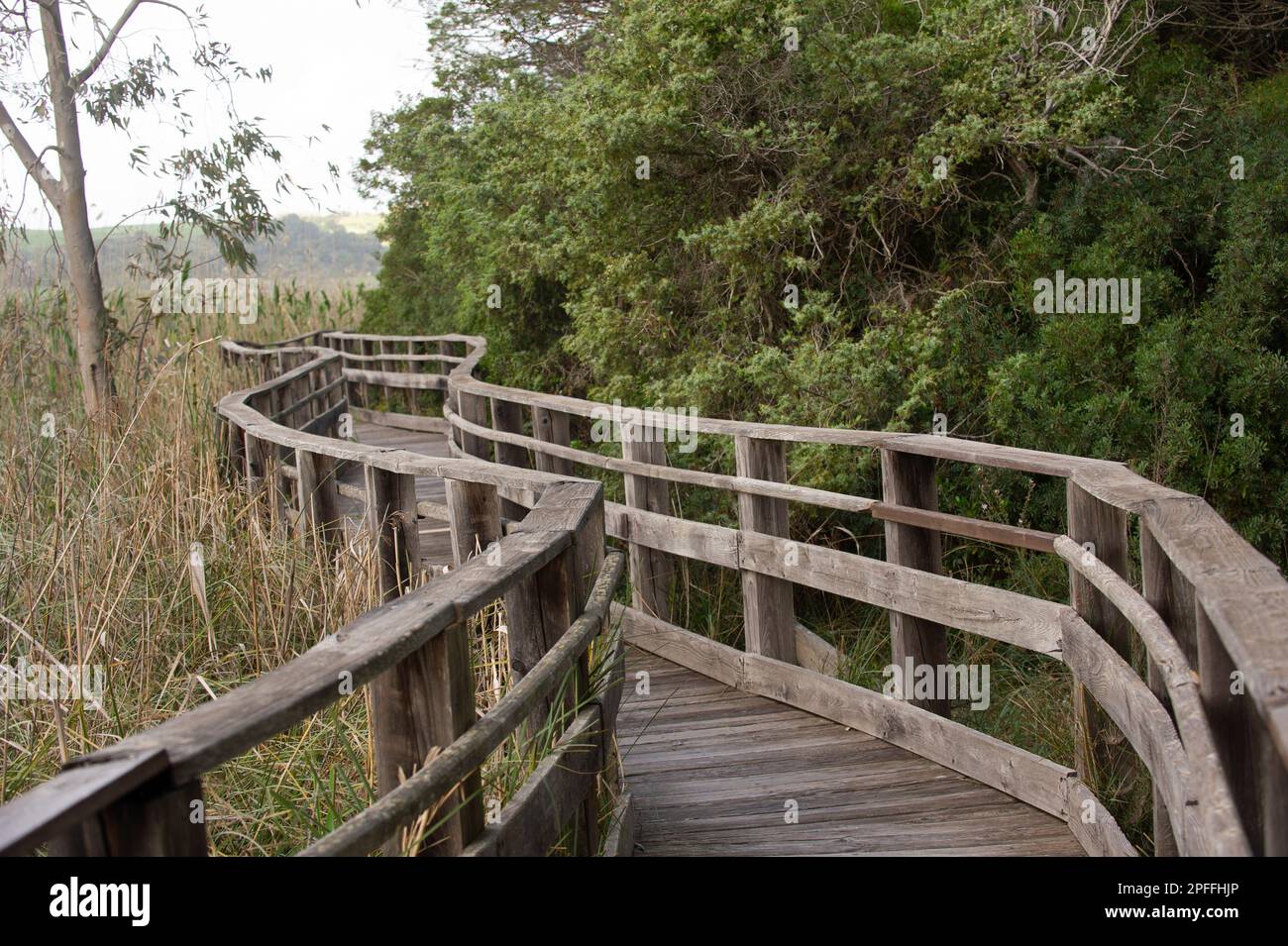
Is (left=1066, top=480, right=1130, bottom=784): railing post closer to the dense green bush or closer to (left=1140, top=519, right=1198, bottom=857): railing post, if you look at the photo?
(left=1140, top=519, right=1198, bottom=857): railing post

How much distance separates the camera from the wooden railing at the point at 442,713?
5.05 ft

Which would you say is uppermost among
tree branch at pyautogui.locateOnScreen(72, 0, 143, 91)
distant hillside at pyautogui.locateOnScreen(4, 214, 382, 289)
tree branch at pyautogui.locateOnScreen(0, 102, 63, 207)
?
tree branch at pyautogui.locateOnScreen(72, 0, 143, 91)

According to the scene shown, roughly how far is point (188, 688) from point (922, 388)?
18.7ft

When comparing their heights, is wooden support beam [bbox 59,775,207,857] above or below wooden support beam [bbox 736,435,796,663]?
above

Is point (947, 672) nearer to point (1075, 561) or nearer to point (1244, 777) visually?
point (1075, 561)

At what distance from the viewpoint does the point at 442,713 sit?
2.42 metres

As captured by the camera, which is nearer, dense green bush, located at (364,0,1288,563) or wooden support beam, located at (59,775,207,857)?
wooden support beam, located at (59,775,207,857)

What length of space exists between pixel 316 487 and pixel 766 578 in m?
2.08

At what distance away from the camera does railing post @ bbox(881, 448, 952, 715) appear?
5.09 metres

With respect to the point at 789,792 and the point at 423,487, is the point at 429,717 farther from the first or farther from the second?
the point at 423,487

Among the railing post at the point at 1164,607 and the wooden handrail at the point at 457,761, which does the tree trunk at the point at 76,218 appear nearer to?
the wooden handrail at the point at 457,761

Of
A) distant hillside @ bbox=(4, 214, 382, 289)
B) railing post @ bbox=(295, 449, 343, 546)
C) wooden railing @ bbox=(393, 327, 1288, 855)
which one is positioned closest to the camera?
wooden railing @ bbox=(393, 327, 1288, 855)

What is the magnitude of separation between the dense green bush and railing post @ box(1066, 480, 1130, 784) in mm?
3787

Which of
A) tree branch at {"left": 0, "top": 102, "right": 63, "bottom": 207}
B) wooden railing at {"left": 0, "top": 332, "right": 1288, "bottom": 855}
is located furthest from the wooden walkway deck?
tree branch at {"left": 0, "top": 102, "right": 63, "bottom": 207}
